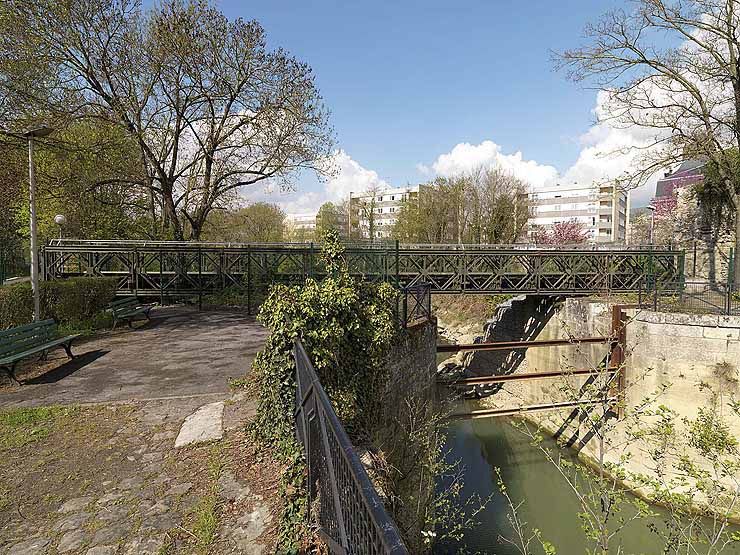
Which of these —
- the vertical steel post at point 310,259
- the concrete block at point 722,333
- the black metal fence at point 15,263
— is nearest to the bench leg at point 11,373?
the vertical steel post at point 310,259

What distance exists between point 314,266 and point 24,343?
7.49m

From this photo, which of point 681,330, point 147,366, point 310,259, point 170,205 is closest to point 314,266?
point 310,259

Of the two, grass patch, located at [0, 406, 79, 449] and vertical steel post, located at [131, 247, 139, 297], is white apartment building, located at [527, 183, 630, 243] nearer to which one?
vertical steel post, located at [131, 247, 139, 297]

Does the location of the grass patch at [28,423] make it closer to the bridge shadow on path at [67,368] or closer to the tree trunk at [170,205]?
the bridge shadow on path at [67,368]

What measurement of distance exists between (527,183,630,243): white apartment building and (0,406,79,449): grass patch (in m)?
52.2

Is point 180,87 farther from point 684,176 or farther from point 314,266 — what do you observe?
point 684,176

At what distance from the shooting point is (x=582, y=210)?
180 feet

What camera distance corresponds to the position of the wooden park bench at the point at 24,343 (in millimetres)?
5516

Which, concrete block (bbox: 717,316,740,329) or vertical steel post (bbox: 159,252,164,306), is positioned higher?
vertical steel post (bbox: 159,252,164,306)

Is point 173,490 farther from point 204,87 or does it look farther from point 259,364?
point 204,87

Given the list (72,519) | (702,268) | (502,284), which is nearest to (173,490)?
(72,519)

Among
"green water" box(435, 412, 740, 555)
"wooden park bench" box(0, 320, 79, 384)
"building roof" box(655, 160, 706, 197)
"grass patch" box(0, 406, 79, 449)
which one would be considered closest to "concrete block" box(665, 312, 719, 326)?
"green water" box(435, 412, 740, 555)

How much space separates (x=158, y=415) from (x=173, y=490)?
1.52 meters

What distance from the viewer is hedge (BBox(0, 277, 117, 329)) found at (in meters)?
7.68
